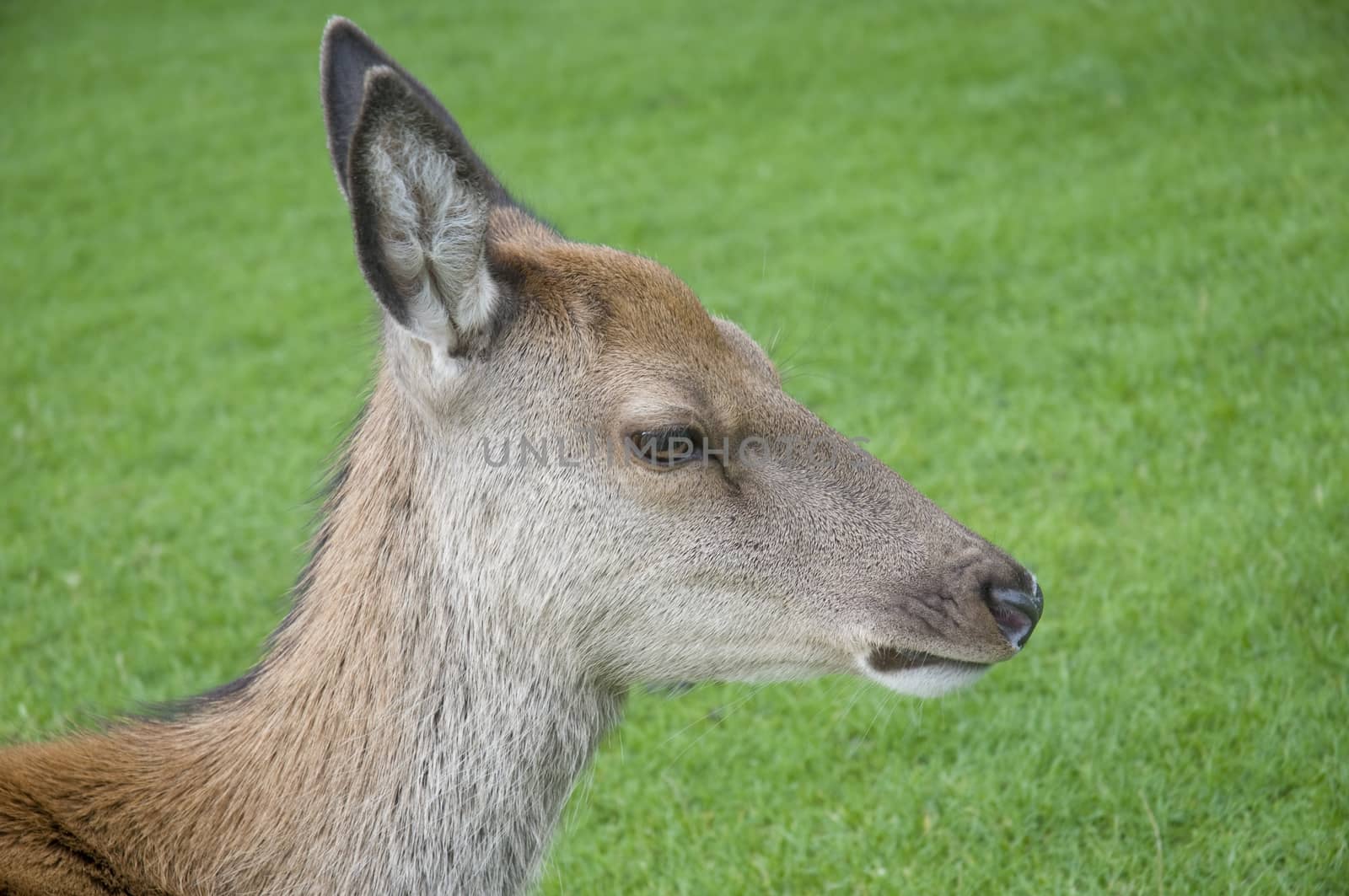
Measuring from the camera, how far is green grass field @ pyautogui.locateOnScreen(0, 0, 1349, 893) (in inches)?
172

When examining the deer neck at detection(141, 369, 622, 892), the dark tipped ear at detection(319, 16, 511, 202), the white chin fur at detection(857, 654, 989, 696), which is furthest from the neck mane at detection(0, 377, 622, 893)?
the white chin fur at detection(857, 654, 989, 696)

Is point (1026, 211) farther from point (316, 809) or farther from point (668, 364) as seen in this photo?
point (316, 809)

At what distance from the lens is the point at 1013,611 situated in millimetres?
3025

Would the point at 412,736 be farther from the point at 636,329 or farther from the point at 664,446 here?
the point at 636,329

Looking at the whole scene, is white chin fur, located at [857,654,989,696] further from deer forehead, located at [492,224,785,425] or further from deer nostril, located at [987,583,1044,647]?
deer forehead, located at [492,224,785,425]

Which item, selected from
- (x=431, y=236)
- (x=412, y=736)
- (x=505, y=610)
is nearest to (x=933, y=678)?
(x=505, y=610)

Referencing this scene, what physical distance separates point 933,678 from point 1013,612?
25 cm

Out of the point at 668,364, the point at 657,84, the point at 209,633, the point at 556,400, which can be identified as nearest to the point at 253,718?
the point at 556,400

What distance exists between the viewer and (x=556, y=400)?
3.00m

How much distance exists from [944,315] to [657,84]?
5.41m

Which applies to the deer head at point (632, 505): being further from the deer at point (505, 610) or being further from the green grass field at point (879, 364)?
the green grass field at point (879, 364)

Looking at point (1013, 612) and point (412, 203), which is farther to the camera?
point (1013, 612)

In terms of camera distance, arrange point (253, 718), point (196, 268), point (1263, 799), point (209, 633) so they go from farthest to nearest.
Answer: point (196, 268) < point (209, 633) < point (1263, 799) < point (253, 718)

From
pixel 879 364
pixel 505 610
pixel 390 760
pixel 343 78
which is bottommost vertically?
pixel 879 364
